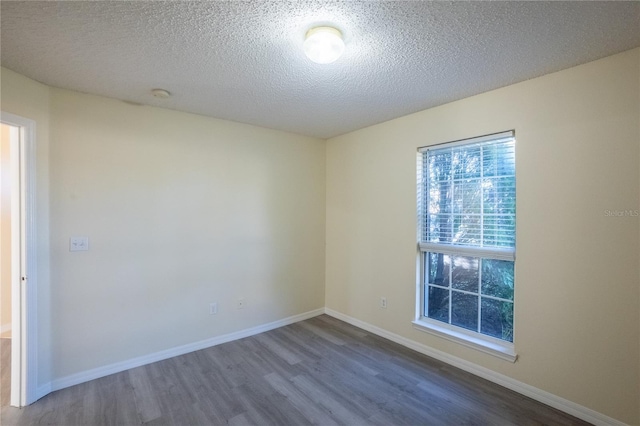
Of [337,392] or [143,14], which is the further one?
[337,392]

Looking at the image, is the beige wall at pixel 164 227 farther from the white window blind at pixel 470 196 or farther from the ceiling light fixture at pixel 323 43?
the ceiling light fixture at pixel 323 43

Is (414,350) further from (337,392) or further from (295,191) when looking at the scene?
(295,191)

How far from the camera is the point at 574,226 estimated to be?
206 centimetres

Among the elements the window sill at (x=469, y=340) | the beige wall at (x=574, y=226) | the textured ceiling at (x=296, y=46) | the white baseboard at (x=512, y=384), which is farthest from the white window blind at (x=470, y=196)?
the white baseboard at (x=512, y=384)

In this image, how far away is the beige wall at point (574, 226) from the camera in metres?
1.86

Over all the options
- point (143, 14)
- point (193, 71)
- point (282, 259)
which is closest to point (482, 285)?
point (282, 259)

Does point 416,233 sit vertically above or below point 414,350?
above

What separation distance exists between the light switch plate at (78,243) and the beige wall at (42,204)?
0.15 metres

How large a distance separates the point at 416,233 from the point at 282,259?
1686 millimetres

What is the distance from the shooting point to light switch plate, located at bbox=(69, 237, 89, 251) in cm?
243

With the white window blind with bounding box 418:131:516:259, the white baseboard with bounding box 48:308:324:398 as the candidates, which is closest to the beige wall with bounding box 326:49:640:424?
the white window blind with bounding box 418:131:516:259

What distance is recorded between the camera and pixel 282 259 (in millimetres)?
3734

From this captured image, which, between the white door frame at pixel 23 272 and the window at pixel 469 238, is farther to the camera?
the window at pixel 469 238

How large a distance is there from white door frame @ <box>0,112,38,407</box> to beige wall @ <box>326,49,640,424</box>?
10.9 feet
